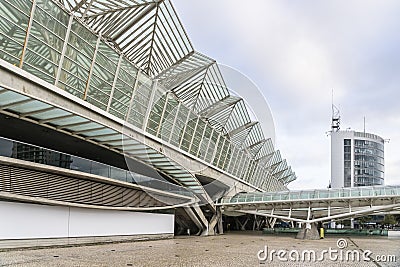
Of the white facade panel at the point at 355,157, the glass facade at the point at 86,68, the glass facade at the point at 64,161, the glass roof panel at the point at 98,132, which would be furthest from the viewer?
the white facade panel at the point at 355,157

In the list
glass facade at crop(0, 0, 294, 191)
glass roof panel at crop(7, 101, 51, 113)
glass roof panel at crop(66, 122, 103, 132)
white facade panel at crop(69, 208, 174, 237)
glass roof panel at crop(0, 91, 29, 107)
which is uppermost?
glass facade at crop(0, 0, 294, 191)

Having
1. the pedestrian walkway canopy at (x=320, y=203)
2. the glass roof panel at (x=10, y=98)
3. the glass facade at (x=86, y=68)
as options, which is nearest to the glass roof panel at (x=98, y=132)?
the glass facade at (x=86, y=68)

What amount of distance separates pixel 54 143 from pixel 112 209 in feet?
18.0

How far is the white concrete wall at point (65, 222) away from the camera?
18734 mm

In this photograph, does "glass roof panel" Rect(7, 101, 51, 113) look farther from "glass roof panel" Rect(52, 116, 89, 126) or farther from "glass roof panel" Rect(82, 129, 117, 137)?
"glass roof panel" Rect(82, 129, 117, 137)

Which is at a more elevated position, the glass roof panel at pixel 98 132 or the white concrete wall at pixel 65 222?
the glass roof panel at pixel 98 132

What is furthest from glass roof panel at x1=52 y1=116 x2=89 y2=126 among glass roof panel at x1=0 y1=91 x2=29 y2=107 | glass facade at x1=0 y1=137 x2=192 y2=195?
glass roof panel at x1=0 y1=91 x2=29 y2=107

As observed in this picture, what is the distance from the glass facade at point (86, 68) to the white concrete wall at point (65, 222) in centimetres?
600

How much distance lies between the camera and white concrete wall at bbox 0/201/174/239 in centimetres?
1873

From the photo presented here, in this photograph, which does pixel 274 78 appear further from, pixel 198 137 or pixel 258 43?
pixel 198 137

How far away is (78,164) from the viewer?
21938 millimetres

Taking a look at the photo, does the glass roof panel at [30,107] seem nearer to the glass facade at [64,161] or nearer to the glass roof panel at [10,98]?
the glass roof panel at [10,98]

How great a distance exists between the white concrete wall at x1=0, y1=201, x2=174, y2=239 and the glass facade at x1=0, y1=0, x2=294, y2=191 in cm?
600

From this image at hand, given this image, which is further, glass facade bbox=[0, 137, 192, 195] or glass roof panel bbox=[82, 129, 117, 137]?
glass roof panel bbox=[82, 129, 117, 137]
